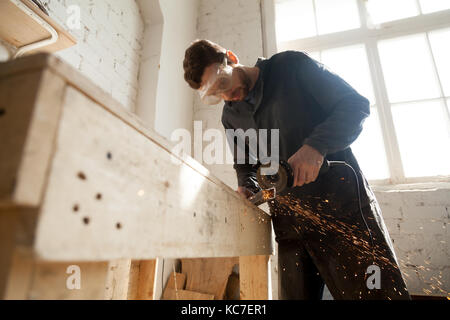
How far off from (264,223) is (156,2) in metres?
2.31

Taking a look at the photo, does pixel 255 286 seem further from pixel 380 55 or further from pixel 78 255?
pixel 380 55

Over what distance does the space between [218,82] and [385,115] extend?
207 centimetres

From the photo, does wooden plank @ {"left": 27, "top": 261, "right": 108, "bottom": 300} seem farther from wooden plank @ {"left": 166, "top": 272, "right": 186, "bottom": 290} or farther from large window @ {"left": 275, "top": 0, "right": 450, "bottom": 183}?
large window @ {"left": 275, "top": 0, "right": 450, "bottom": 183}

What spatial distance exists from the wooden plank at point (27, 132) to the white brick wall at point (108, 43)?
1546 mm

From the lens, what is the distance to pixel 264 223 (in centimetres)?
125

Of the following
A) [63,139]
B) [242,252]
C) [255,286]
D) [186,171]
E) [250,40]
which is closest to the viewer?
[63,139]

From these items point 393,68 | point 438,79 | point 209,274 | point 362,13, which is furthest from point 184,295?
point 362,13

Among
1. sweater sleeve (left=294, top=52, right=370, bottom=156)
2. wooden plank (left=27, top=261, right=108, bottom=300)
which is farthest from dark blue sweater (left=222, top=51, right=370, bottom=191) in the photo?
wooden plank (left=27, top=261, right=108, bottom=300)

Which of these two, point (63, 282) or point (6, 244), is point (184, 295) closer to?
point (63, 282)

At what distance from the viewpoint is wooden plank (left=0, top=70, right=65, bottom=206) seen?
27 centimetres

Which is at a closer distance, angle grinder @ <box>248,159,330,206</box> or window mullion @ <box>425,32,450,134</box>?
angle grinder @ <box>248,159,330,206</box>

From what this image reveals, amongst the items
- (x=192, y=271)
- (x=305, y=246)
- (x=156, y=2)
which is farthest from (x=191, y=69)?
(x=192, y=271)

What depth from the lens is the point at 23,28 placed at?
116 cm

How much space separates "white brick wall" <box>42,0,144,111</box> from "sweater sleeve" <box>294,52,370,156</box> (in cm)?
139
